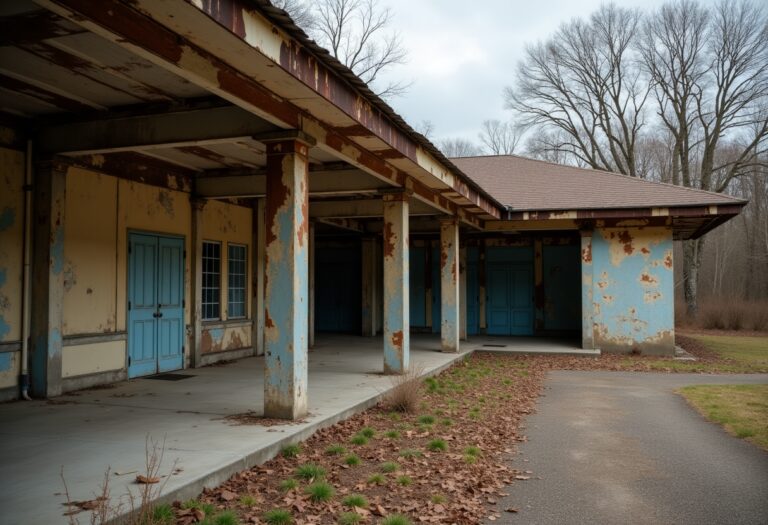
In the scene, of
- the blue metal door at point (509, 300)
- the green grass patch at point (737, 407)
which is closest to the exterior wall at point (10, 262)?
the green grass patch at point (737, 407)

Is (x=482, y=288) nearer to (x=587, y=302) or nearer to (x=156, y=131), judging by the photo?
(x=587, y=302)

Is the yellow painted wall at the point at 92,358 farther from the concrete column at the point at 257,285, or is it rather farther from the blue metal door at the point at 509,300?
the blue metal door at the point at 509,300

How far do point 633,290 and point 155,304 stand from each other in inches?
432

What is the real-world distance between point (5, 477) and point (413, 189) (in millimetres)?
7025

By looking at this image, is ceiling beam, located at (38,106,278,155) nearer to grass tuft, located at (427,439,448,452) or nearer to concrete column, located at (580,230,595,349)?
grass tuft, located at (427,439,448,452)

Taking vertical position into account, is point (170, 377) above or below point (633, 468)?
above

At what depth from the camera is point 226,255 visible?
11.1 metres

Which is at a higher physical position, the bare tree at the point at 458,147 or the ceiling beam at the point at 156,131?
the bare tree at the point at 458,147

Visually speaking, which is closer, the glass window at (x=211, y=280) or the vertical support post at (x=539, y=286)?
the glass window at (x=211, y=280)

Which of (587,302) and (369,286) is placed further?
(369,286)

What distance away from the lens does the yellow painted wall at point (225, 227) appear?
418 inches

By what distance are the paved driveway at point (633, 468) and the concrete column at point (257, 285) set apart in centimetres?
614

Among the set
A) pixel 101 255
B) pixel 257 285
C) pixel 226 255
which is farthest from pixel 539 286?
pixel 101 255

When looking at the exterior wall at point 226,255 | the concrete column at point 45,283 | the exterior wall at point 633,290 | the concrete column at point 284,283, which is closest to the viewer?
the concrete column at point 284,283
